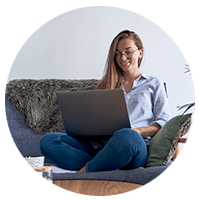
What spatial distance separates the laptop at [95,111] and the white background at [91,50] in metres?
0.35

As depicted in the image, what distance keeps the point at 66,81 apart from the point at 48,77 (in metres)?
0.12

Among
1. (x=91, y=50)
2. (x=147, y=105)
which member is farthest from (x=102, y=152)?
(x=91, y=50)

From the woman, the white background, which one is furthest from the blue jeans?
the white background

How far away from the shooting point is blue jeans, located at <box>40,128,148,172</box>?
937 millimetres

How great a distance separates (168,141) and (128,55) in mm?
569

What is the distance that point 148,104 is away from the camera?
3.89 feet

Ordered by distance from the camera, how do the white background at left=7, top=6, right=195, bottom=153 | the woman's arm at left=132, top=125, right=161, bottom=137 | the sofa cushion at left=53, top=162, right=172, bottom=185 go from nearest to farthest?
1. the sofa cushion at left=53, top=162, right=172, bottom=185
2. the woman's arm at left=132, top=125, right=161, bottom=137
3. the white background at left=7, top=6, right=195, bottom=153

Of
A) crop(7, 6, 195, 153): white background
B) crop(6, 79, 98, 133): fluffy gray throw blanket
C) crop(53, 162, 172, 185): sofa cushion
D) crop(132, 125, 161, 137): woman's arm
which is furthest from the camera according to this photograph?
crop(6, 79, 98, 133): fluffy gray throw blanket

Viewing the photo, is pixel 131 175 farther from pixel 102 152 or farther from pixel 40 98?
pixel 40 98

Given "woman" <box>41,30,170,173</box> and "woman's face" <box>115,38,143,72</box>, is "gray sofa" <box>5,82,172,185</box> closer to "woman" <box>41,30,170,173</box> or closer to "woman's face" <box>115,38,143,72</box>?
"woman" <box>41,30,170,173</box>

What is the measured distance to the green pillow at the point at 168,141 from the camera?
0.94 m

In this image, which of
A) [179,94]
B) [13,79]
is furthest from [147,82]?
[13,79]

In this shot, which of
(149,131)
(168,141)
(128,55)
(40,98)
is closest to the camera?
(168,141)

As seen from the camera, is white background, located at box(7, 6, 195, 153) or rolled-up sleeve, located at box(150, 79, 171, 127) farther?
white background, located at box(7, 6, 195, 153)
